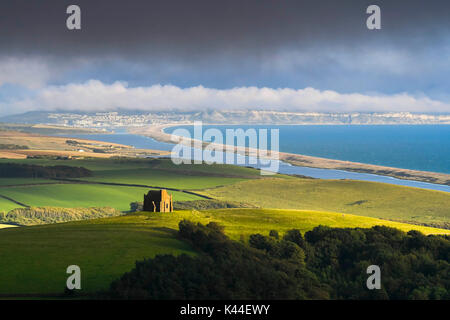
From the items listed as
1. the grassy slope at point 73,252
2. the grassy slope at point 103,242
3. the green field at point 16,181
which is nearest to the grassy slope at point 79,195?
the green field at point 16,181

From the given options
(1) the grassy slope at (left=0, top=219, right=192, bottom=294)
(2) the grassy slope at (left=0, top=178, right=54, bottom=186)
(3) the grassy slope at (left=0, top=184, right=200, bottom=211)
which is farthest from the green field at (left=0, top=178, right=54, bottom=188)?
(1) the grassy slope at (left=0, top=219, right=192, bottom=294)

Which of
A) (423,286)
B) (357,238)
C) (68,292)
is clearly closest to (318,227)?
(357,238)

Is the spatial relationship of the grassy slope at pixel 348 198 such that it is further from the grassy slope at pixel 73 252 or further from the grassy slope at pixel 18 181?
the grassy slope at pixel 73 252

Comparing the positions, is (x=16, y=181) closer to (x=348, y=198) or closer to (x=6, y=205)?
(x=6, y=205)

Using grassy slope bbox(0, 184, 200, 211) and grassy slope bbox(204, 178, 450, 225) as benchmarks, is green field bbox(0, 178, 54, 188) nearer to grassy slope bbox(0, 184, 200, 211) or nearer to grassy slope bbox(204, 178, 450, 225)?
grassy slope bbox(0, 184, 200, 211)

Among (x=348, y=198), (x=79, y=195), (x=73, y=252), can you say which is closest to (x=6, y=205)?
(x=79, y=195)
